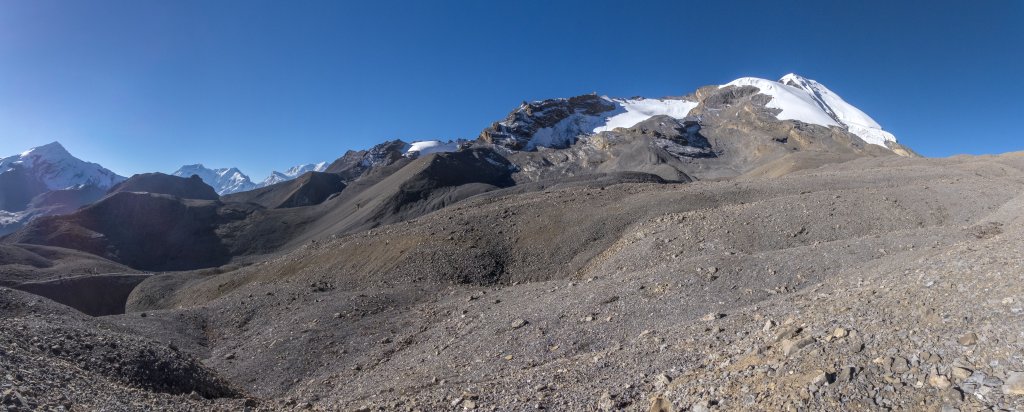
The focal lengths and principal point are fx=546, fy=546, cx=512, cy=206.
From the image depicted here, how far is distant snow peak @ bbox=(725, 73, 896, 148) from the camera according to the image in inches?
5094

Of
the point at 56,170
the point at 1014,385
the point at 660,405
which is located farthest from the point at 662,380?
the point at 56,170

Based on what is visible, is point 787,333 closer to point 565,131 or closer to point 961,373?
point 961,373

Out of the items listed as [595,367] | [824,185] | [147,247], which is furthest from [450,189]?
[595,367]

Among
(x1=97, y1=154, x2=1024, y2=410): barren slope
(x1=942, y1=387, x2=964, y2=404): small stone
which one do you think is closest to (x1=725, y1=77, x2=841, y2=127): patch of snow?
(x1=97, y1=154, x2=1024, y2=410): barren slope

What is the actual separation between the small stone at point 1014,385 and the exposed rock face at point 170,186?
133 m

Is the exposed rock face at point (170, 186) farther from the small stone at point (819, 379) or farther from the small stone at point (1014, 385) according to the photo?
the small stone at point (1014, 385)

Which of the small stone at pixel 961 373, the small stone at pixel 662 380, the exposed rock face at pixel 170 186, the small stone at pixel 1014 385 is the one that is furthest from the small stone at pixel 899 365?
the exposed rock face at pixel 170 186

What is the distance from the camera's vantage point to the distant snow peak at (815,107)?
129375mm

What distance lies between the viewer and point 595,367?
9039 millimetres

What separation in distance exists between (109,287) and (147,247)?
1236 inches

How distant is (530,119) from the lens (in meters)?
142

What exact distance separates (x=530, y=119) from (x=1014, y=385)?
140 metres

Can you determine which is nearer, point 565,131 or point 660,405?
point 660,405

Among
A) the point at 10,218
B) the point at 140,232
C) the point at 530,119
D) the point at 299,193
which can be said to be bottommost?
the point at 140,232
